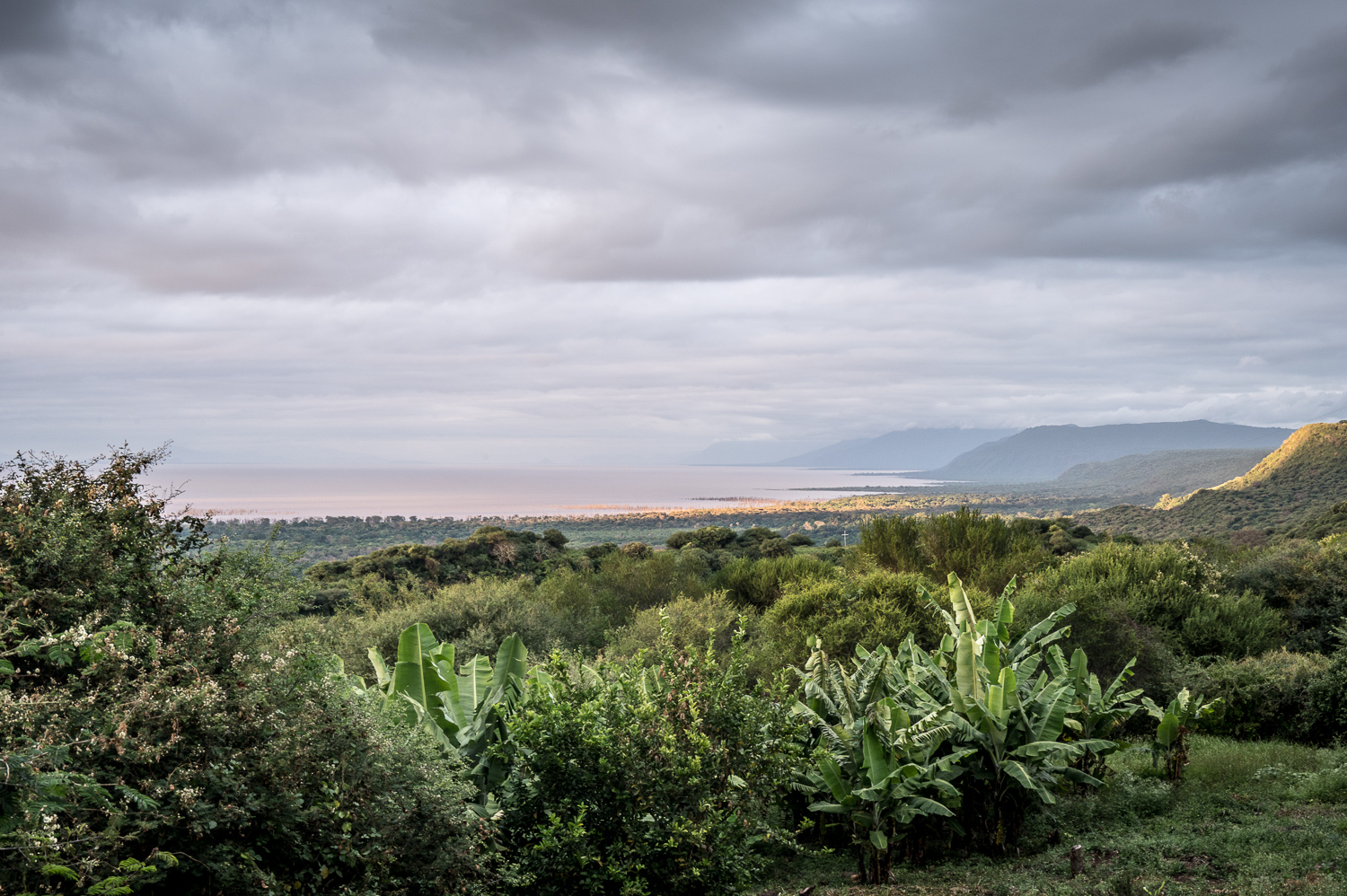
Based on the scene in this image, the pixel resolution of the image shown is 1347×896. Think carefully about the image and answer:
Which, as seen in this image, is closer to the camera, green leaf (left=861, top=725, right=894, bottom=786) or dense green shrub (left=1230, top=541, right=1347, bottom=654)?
green leaf (left=861, top=725, right=894, bottom=786)

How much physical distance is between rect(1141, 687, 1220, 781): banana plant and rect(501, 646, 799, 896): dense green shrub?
433 centimetres

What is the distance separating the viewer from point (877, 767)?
18.0ft

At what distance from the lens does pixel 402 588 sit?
20.7 m

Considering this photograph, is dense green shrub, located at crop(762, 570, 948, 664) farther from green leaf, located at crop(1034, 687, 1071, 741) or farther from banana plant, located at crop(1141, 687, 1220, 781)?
green leaf, located at crop(1034, 687, 1071, 741)

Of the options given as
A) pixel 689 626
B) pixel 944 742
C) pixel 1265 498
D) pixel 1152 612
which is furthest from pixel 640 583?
pixel 1265 498

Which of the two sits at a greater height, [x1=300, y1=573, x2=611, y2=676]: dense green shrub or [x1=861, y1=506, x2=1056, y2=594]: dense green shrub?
[x1=861, y1=506, x2=1056, y2=594]: dense green shrub

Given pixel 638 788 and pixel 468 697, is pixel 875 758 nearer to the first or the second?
pixel 638 788

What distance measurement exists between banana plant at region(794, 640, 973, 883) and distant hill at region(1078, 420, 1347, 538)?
56.6m

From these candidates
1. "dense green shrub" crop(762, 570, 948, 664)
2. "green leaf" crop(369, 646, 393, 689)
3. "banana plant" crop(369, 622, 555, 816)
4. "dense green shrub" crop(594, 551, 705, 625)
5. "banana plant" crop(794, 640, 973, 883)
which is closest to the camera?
"banana plant" crop(369, 622, 555, 816)

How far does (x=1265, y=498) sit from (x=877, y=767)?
7762 cm

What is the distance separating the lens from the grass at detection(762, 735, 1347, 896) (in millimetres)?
4992

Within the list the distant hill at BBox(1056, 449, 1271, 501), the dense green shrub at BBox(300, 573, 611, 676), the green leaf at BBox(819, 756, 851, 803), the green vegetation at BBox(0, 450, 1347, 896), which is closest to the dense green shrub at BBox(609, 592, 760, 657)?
the dense green shrub at BBox(300, 573, 611, 676)

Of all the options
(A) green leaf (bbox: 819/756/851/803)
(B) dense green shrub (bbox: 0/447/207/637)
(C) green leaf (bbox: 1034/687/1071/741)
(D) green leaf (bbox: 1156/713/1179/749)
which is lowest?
(D) green leaf (bbox: 1156/713/1179/749)

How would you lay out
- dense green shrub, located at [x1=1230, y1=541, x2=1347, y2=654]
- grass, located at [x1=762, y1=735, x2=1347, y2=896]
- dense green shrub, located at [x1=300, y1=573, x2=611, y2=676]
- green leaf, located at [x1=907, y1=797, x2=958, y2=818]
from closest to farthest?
grass, located at [x1=762, y1=735, x2=1347, y2=896] < green leaf, located at [x1=907, y1=797, x2=958, y2=818] < dense green shrub, located at [x1=300, y1=573, x2=611, y2=676] < dense green shrub, located at [x1=1230, y1=541, x2=1347, y2=654]
